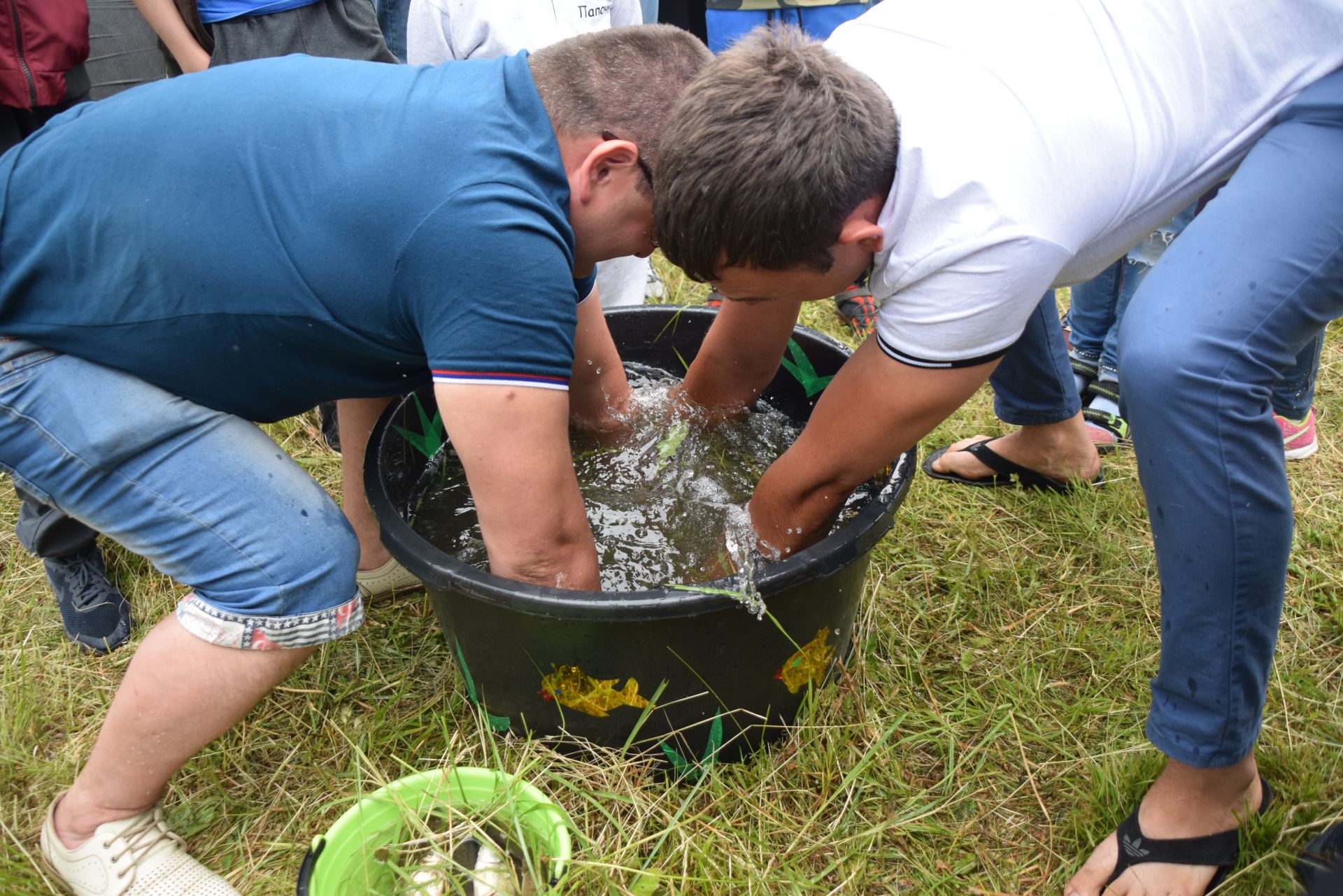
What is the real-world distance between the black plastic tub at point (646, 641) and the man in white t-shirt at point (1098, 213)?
0.91 ft

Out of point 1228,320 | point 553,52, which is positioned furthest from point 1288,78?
point 553,52

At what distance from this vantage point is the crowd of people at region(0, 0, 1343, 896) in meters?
1.16

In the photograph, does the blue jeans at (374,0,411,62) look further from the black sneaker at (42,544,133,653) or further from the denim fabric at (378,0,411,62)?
the black sneaker at (42,544,133,653)

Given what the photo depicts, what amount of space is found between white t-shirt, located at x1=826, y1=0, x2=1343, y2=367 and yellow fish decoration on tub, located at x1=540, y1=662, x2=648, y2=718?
681 mm

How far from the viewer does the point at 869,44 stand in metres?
1.31

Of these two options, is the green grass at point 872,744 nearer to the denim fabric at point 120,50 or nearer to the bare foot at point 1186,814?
the bare foot at point 1186,814

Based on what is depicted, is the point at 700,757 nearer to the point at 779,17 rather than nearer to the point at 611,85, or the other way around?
the point at 611,85

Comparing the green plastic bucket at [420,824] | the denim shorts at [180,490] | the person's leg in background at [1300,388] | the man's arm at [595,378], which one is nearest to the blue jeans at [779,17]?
the man's arm at [595,378]

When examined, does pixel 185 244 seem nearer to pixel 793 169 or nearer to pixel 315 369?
pixel 315 369

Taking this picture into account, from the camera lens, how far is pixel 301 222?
48.3 inches

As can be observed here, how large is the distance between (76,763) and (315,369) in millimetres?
915

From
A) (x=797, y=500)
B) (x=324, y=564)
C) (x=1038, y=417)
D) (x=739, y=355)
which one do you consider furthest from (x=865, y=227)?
(x=1038, y=417)

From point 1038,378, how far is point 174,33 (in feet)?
7.63

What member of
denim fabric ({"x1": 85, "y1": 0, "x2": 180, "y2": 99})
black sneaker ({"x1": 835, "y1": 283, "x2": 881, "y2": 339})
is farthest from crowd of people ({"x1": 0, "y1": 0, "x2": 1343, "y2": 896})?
denim fabric ({"x1": 85, "y1": 0, "x2": 180, "y2": 99})
